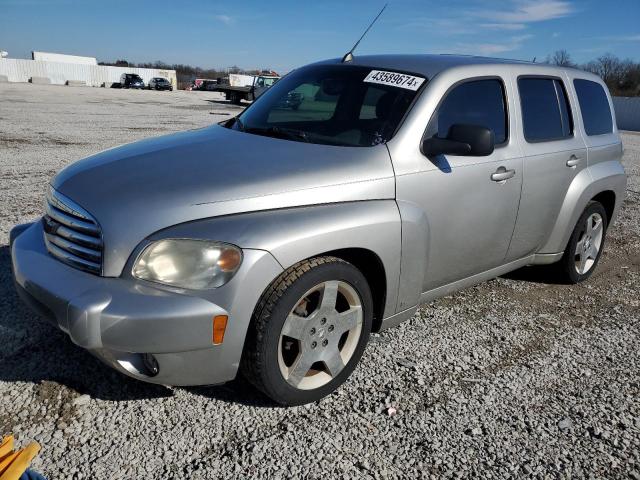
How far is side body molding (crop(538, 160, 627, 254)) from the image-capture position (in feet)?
13.5

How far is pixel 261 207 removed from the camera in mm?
2473

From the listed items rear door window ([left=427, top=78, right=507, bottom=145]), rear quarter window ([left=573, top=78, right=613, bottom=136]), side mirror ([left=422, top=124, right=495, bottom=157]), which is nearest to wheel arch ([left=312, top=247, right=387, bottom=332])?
side mirror ([left=422, top=124, right=495, bottom=157])

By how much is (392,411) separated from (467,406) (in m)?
0.41

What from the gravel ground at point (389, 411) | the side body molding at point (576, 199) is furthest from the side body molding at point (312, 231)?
the side body molding at point (576, 199)

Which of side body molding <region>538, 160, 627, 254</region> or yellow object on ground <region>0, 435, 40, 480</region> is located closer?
yellow object on ground <region>0, 435, 40, 480</region>

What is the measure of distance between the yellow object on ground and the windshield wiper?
2058 millimetres

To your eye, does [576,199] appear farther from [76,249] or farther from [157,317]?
[76,249]

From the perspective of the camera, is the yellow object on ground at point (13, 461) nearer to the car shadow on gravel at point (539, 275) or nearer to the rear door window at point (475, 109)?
the rear door window at point (475, 109)

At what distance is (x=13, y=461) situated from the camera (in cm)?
179

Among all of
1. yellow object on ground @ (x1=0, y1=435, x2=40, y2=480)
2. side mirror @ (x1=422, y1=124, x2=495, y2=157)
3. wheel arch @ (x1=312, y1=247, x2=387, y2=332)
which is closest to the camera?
yellow object on ground @ (x1=0, y1=435, x2=40, y2=480)

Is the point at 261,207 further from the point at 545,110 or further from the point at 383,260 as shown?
the point at 545,110

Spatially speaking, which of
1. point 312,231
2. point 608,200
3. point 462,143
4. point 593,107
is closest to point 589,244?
point 608,200

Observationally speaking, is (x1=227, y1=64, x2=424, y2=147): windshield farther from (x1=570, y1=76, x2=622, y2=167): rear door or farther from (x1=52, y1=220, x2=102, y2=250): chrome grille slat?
(x1=570, y1=76, x2=622, y2=167): rear door

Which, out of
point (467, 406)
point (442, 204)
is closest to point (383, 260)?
point (442, 204)
